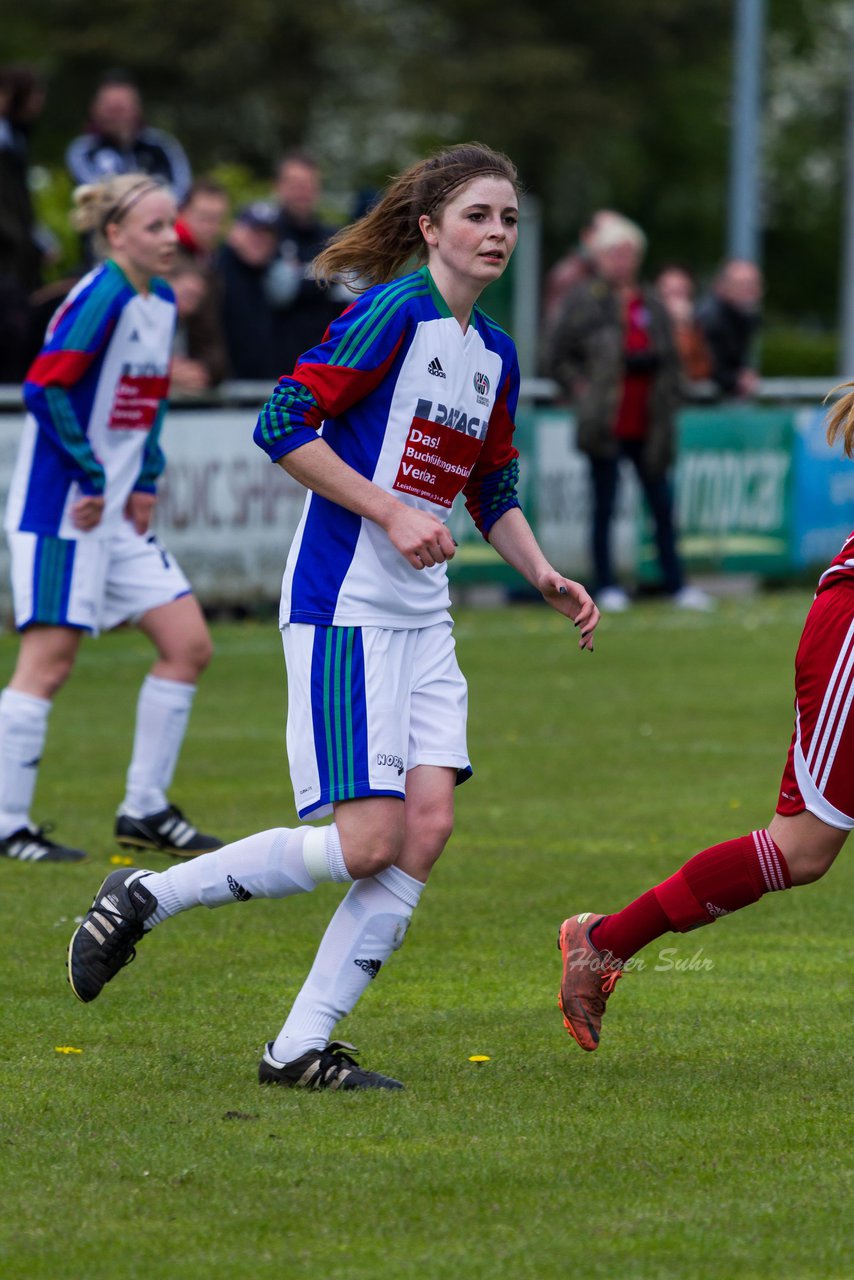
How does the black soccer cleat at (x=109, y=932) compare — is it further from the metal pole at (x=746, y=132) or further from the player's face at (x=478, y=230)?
the metal pole at (x=746, y=132)

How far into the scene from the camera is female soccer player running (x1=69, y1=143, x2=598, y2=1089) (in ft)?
16.2

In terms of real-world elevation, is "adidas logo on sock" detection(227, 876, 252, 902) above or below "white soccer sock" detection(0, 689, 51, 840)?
above

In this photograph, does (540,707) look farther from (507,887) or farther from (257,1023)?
(257,1023)

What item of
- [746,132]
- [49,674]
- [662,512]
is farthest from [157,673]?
[746,132]

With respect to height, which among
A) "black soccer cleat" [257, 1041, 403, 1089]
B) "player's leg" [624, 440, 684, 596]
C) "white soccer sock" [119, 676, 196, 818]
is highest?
"black soccer cleat" [257, 1041, 403, 1089]

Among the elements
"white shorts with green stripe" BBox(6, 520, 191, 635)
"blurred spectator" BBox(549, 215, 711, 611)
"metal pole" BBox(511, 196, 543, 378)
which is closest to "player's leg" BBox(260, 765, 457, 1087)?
"white shorts with green stripe" BBox(6, 520, 191, 635)

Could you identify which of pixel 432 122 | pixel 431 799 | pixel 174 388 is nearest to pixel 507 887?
pixel 431 799

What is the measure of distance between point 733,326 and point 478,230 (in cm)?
1339

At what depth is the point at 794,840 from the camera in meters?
5.10

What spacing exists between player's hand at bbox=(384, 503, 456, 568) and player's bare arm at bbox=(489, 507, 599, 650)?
422 mm

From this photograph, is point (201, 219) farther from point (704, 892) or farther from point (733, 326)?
point (704, 892)

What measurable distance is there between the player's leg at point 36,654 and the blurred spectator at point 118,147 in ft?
20.9

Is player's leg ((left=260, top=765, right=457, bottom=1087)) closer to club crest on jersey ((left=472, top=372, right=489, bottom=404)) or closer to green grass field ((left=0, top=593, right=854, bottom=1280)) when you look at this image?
green grass field ((left=0, top=593, right=854, bottom=1280))

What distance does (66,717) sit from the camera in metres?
11.4
